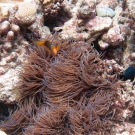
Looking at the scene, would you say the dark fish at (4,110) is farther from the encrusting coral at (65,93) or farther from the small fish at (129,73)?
the small fish at (129,73)

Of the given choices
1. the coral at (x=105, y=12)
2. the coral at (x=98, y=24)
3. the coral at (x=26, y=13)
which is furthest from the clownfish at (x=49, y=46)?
the coral at (x=105, y=12)

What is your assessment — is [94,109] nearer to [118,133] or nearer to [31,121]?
[118,133]

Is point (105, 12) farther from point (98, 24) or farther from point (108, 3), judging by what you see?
point (108, 3)

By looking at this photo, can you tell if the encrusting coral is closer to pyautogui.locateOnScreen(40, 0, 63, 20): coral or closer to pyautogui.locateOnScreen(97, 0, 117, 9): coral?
pyautogui.locateOnScreen(40, 0, 63, 20): coral

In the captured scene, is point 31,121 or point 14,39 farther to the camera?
point 14,39

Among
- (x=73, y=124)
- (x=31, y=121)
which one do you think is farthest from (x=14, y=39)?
(x=73, y=124)

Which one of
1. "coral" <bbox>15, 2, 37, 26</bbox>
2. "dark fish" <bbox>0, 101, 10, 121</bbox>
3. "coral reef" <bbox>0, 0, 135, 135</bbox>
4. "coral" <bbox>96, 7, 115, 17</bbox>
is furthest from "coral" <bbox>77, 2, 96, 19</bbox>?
"dark fish" <bbox>0, 101, 10, 121</bbox>
